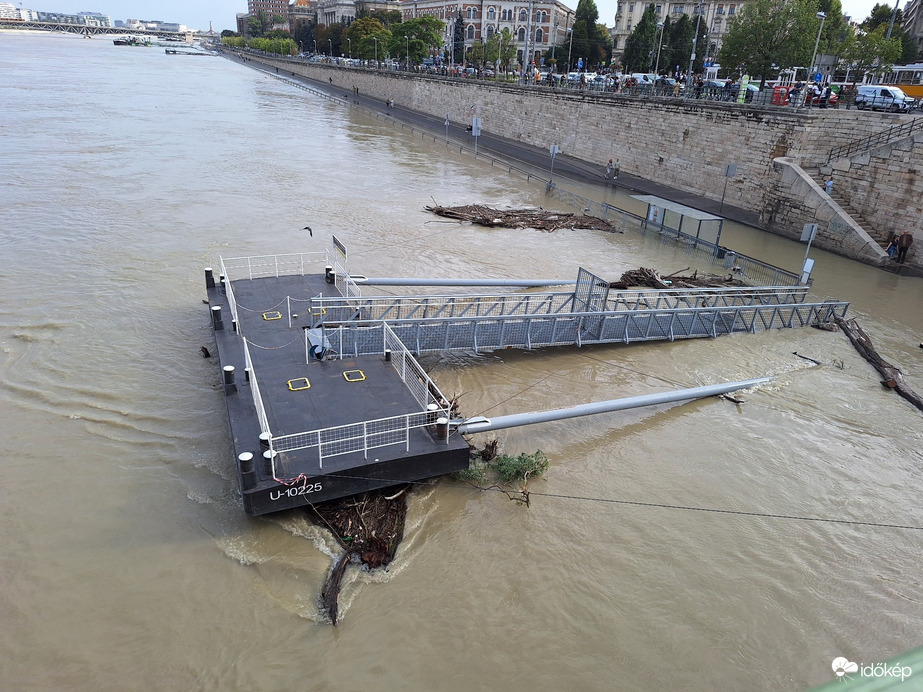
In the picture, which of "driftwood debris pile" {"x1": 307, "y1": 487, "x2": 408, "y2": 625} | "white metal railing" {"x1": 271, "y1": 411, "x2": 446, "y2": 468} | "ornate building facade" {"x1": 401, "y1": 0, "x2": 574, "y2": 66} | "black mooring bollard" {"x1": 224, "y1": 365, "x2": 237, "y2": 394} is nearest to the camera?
"driftwood debris pile" {"x1": 307, "y1": 487, "x2": 408, "y2": 625}

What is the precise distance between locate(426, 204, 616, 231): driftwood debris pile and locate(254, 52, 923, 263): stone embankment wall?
849 cm

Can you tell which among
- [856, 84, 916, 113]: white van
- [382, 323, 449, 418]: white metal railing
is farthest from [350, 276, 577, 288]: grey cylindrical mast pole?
[856, 84, 916, 113]: white van

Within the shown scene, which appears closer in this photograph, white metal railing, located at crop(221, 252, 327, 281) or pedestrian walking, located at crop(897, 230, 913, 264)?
white metal railing, located at crop(221, 252, 327, 281)

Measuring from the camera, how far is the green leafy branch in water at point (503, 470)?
10633mm

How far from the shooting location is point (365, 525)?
372 inches

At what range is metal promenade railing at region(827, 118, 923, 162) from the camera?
24906mm

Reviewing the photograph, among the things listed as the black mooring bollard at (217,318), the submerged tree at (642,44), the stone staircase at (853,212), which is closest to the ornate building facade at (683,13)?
the submerged tree at (642,44)

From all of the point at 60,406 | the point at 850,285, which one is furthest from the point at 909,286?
the point at 60,406

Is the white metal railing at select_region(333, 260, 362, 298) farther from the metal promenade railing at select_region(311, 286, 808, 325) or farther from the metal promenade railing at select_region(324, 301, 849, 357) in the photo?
the metal promenade railing at select_region(324, 301, 849, 357)

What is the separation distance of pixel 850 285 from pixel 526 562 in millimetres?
20016

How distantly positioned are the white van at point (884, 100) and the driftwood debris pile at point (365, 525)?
29.6m

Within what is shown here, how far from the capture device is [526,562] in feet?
30.3

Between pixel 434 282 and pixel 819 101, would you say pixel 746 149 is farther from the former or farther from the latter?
pixel 434 282

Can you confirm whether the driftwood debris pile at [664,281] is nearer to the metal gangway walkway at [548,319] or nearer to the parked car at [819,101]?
the metal gangway walkway at [548,319]
